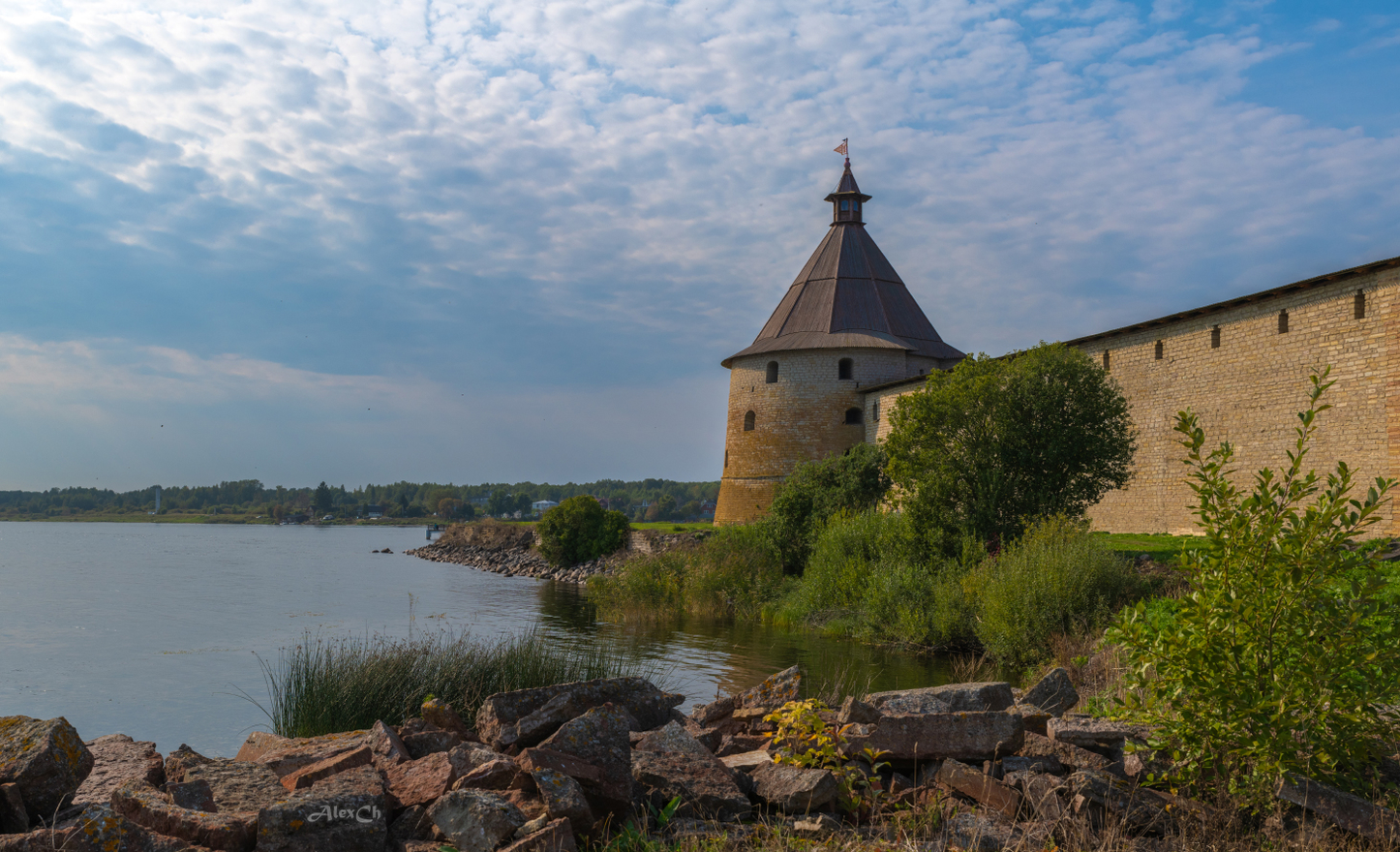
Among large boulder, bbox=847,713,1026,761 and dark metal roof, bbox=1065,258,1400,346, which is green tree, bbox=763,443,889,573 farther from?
large boulder, bbox=847,713,1026,761

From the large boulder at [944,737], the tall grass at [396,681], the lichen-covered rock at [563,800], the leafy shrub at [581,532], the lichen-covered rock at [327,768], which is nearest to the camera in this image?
the lichen-covered rock at [563,800]

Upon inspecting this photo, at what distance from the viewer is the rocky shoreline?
3.73 m

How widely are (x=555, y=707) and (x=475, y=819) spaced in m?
1.52

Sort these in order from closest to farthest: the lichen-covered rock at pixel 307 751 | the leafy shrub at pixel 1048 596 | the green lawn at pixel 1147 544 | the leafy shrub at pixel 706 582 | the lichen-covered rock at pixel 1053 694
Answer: the lichen-covered rock at pixel 307 751
the lichen-covered rock at pixel 1053 694
the leafy shrub at pixel 1048 596
the green lawn at pixel 1147 544
the leafy shrub at pixel 706 582

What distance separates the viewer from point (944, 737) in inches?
187

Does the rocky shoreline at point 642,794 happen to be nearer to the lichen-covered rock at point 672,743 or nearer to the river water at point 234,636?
the lichen-covered rock at point 672,743

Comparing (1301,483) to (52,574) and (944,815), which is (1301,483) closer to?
(944,815)

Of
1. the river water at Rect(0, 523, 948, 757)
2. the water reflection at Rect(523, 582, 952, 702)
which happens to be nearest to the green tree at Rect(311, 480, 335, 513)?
the river water at Rect(0, 523, 948, 757)

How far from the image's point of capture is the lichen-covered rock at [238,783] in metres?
4.25

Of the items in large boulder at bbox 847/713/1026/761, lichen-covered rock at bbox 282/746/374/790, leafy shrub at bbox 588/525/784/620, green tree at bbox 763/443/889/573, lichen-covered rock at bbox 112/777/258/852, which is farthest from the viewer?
green tree at bbox 763/443/889/573

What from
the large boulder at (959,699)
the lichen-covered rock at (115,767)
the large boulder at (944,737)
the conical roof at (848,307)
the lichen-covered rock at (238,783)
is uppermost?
the conical roof at (848,307)

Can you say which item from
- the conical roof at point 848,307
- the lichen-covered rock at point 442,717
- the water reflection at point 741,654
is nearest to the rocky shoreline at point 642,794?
the lichen-covered rock at point 442,717

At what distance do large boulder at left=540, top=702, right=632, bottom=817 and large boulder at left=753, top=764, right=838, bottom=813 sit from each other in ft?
2.43

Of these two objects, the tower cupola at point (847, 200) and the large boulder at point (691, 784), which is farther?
the tower cupola at point (847, 200)
